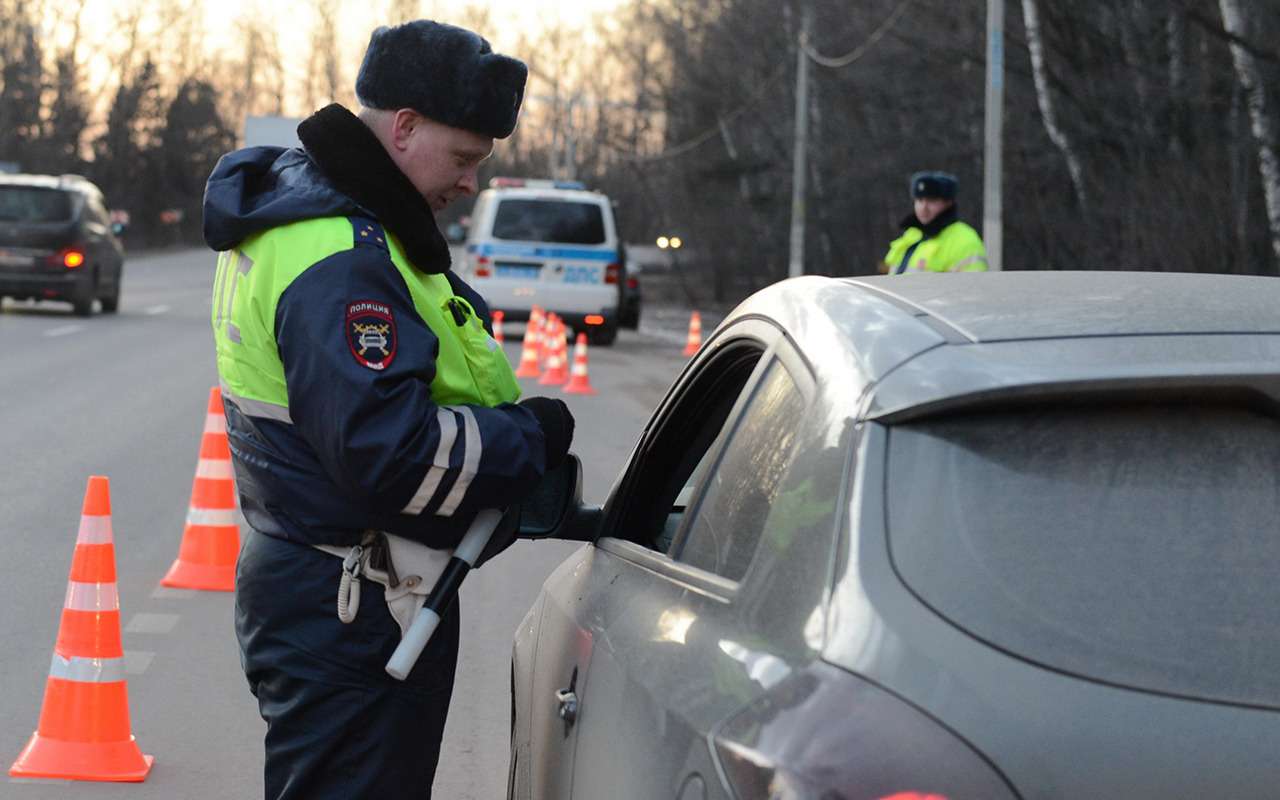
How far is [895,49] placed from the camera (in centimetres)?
3597

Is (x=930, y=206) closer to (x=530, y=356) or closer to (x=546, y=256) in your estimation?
(x=530, y=356)

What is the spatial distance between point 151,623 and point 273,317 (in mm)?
4741

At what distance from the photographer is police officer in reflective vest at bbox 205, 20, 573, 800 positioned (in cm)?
306

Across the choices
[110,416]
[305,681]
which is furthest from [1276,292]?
[110,416]

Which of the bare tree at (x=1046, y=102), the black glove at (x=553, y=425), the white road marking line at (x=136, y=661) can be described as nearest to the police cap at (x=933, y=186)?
the white road marking line at (x=136, y=661)

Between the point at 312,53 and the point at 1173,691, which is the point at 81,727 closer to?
the point at 1173,691

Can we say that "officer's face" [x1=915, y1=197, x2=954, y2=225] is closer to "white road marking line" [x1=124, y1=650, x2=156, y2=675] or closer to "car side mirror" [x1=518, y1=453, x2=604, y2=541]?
"white road marking line" [x1=124, y1=650, x2=156, y2=675]

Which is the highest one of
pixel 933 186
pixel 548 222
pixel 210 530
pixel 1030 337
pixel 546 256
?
pixel 933 186

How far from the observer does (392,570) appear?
3.21m

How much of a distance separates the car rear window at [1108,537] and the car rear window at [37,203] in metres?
25.4

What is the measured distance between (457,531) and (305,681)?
346mm

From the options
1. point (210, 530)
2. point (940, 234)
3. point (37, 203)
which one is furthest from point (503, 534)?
point (37, 203)

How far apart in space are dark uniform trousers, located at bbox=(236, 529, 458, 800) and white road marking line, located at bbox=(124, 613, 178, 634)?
4.41m

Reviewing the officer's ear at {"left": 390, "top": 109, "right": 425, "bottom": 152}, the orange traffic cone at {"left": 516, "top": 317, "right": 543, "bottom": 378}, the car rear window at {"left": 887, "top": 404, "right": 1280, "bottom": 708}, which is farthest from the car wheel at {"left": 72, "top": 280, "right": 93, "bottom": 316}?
the car rear window at {"left": 887, "top": 404, "right": 1280, "bottom": 708}
